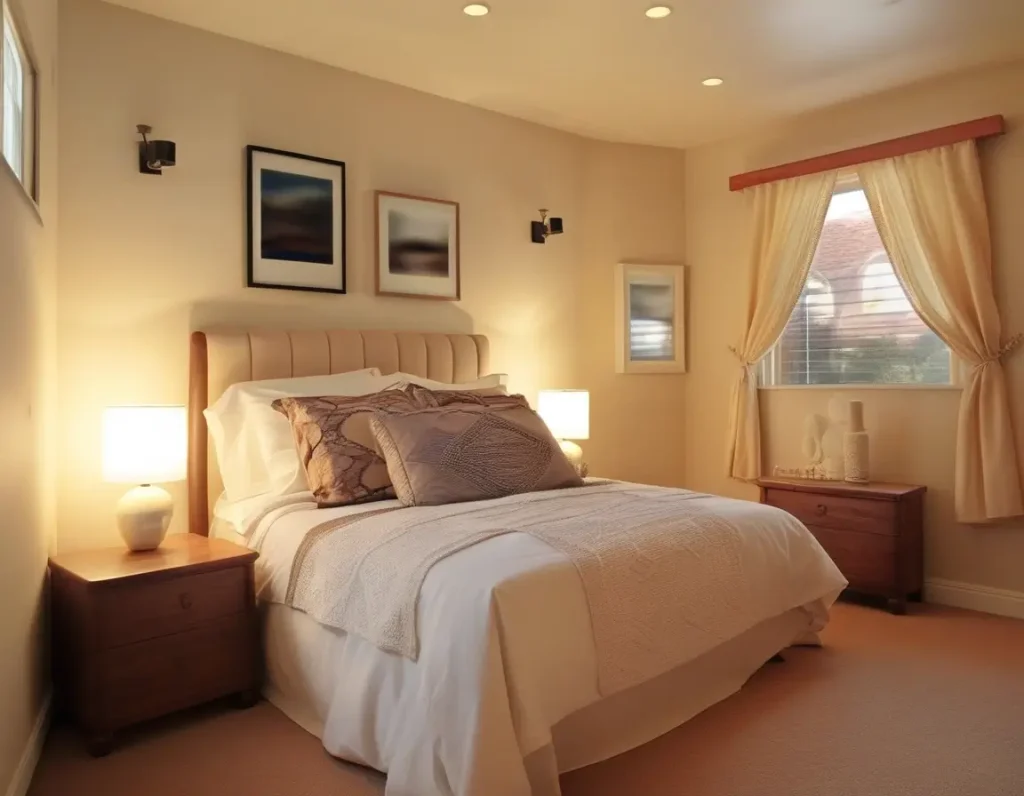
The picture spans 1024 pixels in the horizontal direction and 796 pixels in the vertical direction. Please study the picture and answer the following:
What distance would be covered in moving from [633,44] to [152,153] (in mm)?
2089

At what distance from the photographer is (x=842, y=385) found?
4.24 m

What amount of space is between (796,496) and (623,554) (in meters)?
2.15

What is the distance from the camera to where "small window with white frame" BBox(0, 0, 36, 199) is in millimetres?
2006

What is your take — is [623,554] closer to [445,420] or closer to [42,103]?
[445,420]

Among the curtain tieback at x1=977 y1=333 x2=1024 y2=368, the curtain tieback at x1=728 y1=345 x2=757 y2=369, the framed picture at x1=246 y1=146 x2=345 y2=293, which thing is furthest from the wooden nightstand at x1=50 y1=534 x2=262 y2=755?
the curtain tieback at x1=977 y1=333 x2=1024 y2=368

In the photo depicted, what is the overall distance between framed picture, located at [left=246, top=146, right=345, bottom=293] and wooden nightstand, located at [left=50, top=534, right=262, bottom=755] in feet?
4.53

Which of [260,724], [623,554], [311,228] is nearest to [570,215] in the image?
[311,228]

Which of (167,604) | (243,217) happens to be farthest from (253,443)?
(243,217)

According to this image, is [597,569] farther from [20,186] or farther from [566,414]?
[566,414]

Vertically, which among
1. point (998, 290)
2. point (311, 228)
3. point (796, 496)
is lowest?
point (796, 496)

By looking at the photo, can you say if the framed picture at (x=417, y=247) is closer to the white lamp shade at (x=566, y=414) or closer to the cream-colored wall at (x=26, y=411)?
the white lamp shade at (x=566, y=414)

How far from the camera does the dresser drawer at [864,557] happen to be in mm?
3684

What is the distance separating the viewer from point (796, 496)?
13.2 feet

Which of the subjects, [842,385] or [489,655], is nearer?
[489,655]
